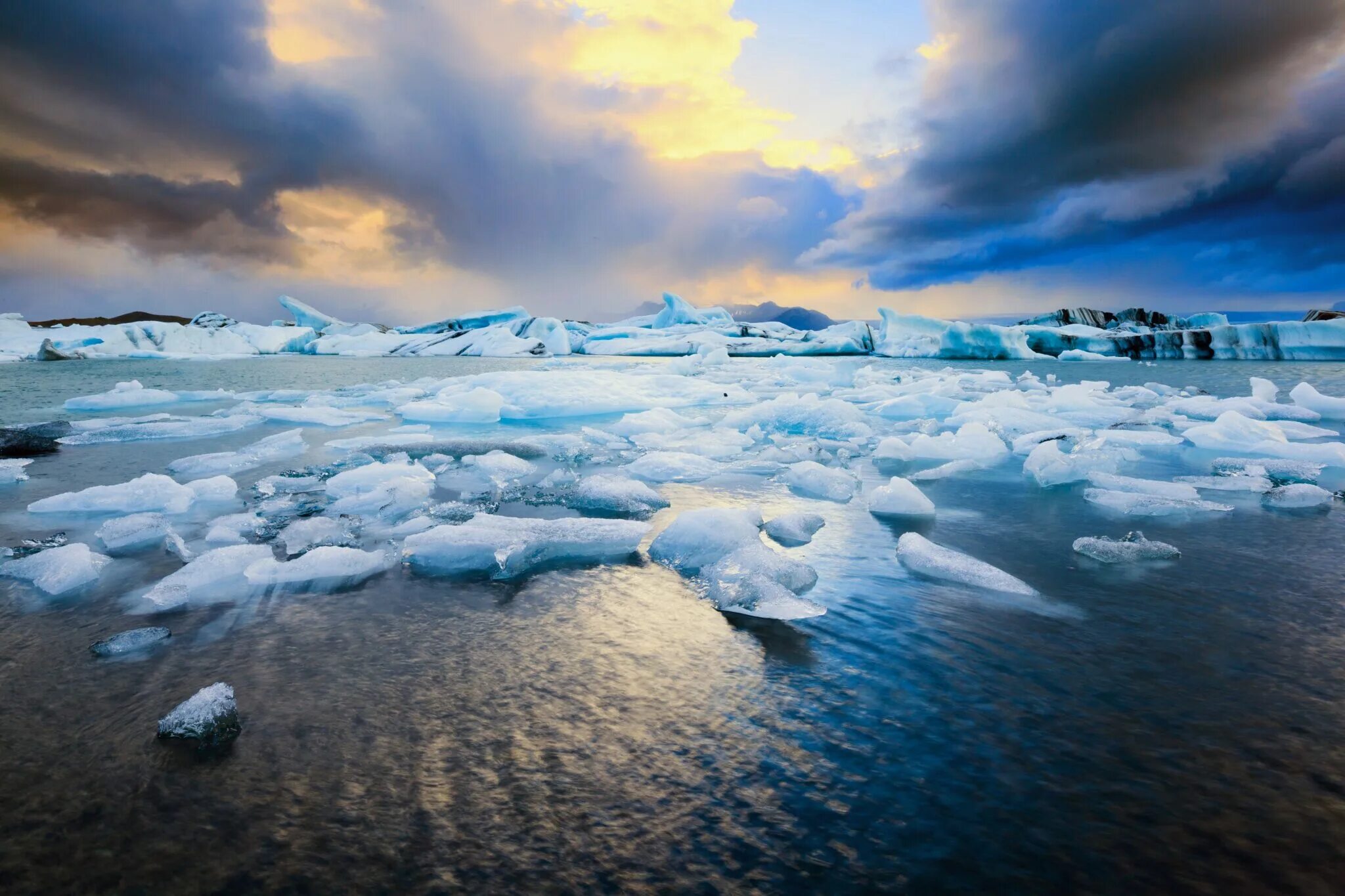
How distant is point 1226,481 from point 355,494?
24.3ft

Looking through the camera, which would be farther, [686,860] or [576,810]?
[576,810]

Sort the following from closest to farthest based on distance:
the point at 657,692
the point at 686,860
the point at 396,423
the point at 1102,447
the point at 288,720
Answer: the point at 686,860
the point at 288,720
the point at 657,692
the point at 1102,447
the point at 396,423

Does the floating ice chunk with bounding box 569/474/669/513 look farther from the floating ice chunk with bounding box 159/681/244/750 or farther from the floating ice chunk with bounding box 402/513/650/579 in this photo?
the floating ice chunk with bounding box 159/681/244/750

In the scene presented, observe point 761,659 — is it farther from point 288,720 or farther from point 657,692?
point 288,720

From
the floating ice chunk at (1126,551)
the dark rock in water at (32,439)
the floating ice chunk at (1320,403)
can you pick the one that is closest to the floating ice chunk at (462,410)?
the dark rock in water at (32,439)

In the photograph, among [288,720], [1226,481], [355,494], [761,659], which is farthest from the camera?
[1226,481]

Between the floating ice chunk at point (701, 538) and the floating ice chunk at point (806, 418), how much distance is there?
5.31m

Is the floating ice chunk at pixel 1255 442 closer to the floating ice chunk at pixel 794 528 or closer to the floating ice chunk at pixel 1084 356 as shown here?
the floating ice chunk at pixel 794 528

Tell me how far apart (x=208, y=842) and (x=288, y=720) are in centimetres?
52

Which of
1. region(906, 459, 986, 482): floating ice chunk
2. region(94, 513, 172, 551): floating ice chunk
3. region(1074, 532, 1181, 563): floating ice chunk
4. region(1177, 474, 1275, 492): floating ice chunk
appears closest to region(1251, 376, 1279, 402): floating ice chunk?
region(1177, 474, 1275, 492): floating ice chunk

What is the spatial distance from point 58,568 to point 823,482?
499cm

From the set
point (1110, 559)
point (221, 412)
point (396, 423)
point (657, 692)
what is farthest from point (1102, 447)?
point (221, 412)

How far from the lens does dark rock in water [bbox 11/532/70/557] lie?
12.1ft

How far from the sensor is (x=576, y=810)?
1.66 m
